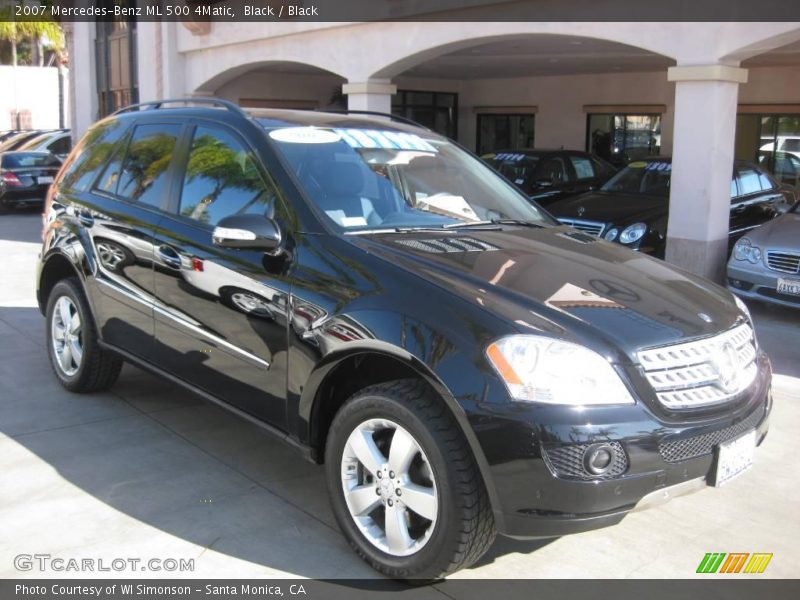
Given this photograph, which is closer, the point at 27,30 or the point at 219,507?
the point at 219,507

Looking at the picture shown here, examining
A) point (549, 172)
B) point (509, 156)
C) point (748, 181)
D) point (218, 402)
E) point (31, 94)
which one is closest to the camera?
point (218, 402)

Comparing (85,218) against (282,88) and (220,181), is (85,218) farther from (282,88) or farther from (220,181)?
(282,88)

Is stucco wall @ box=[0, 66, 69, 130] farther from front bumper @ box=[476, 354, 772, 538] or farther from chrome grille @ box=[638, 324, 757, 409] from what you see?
front bumper @ box=[476, 354, 772, 538]

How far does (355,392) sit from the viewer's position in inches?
139

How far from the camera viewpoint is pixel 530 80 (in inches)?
826

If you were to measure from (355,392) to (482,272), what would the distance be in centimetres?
72

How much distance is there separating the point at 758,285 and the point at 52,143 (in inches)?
659

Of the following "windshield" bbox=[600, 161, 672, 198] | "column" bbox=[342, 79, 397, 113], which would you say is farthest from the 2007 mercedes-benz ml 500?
"column" bbox=[342, 79, 397, 113]

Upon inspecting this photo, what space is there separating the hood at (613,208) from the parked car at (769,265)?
4.79ft

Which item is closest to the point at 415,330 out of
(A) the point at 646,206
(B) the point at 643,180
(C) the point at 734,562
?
(C) the point at 734,562

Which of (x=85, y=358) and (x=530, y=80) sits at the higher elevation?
(x=530, y=80)

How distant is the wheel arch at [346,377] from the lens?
124 inches

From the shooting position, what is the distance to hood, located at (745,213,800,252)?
8227mm

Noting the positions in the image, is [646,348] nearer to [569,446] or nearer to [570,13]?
[569,446]
